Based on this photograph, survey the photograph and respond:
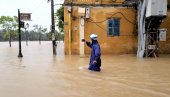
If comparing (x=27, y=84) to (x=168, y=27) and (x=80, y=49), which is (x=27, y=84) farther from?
(x=168, y=27)

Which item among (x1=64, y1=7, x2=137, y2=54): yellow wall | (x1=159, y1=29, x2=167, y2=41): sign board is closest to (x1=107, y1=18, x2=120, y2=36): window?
(x1=64, y1=7, x2=137, y2=54): yellow wall

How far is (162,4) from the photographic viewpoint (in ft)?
65.9

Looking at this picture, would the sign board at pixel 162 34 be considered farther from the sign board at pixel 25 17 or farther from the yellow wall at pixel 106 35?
the sign board at pixel 25 17

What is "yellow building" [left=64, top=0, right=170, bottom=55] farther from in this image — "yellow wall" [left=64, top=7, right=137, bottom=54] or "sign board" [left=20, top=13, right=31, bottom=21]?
"sign board" [left=20, top=13, right=31, bottom=21]

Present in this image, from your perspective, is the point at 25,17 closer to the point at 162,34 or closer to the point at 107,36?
the point at 107,36

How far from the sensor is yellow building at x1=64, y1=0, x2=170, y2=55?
24.5 metres

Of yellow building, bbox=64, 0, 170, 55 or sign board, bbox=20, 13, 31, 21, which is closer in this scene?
sign board, bbox=20, 13, 31, 21

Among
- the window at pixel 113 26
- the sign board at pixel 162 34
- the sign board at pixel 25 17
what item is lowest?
the sign board at pixel 162 34

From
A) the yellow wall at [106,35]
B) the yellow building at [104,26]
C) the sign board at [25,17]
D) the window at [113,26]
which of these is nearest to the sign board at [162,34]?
the yellow building at [104,26]

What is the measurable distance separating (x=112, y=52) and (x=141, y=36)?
3000mm

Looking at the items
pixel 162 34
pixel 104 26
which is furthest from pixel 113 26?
pixel 162 34

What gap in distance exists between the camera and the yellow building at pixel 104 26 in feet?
80.4

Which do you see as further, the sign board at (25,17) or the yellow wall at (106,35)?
the yellow wall at (106,35)

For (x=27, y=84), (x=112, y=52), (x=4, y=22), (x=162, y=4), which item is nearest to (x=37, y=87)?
(x=27, y=84)
